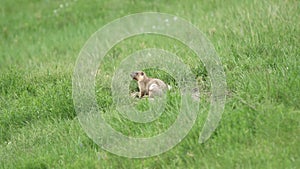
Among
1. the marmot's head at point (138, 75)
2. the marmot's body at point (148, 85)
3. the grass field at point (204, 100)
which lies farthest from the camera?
the marmot's head at point (138, 75)

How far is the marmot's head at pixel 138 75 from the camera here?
6410 mm

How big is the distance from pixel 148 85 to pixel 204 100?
0.81m

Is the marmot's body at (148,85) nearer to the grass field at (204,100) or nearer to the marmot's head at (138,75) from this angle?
the marmot's head at (138,75)

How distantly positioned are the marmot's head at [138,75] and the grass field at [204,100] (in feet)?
1.31

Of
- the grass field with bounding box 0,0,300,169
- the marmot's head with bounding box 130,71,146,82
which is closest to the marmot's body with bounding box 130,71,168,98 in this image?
the marmot's head with bounding box 130,71,146,82

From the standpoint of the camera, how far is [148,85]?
20.5ft

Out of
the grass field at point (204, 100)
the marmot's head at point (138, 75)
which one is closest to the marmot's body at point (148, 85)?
the marmot's head at point (138, 75)

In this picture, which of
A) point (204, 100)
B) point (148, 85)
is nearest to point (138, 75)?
point (148, 85)

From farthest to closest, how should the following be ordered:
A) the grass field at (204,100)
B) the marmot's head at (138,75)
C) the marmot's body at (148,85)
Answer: the marmot's head at (138,75) → the marmot's body at (148,85) → the grass field at (204,100)

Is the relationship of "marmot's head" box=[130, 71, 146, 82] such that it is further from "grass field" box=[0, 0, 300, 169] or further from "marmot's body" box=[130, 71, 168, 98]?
"grass field" box=[0, 0, 300, 169]

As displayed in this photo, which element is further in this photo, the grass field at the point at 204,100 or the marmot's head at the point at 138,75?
the marmot's head at the point at 138,75

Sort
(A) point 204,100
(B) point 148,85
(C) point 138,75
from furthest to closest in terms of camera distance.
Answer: (C) point 138,75
(B) point 148,85
(A) point 204,100

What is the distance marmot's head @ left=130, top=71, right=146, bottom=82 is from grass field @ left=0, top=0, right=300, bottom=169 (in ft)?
1.31

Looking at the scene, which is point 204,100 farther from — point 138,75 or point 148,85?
point 138,75
